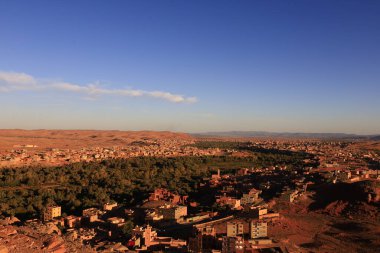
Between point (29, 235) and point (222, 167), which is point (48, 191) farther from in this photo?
point (222, 167)

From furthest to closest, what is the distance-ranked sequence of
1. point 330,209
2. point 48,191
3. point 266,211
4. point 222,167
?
1. point 222,167
2. point 48,191
3. point 330,209
4. point 266,211

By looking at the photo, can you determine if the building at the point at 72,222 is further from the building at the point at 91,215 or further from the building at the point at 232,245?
the building at the point at 232,245

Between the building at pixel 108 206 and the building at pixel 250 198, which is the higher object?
the building at pixel 250 198

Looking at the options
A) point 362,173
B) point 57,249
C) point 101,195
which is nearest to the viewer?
point 57,249

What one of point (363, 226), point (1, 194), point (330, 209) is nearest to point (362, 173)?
point (330, 209)

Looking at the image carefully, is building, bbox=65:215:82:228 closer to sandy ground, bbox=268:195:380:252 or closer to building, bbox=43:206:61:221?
building, bbox=43:206:61:221

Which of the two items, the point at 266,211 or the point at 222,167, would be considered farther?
the point at 222,167

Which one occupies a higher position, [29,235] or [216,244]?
[29,235]

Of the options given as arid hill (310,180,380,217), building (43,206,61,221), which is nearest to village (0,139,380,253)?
building (43,206,61,221)

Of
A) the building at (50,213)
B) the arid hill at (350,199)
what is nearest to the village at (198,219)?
the building at (50,213)
